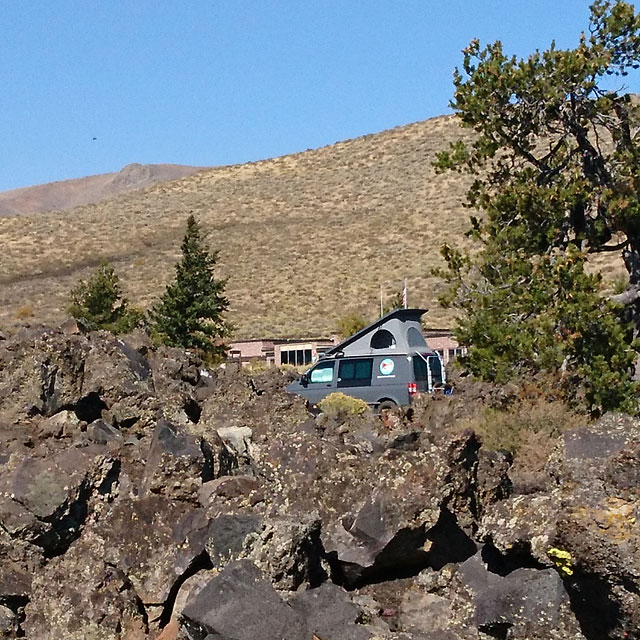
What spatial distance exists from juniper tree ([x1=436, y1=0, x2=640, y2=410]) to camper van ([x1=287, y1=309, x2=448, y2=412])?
7514mm

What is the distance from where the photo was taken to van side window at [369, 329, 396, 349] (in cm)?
2583

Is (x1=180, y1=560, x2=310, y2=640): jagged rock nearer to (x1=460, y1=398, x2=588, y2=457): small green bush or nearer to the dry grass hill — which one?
(x1=460, y1=398, x2=588, y2=457): small green bush

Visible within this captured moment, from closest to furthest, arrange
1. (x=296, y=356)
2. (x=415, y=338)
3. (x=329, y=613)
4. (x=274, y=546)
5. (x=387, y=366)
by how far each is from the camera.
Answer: (x=329, y=613) → (x=274, y=546) → (x=387, y=366) → (x=415, y=338) → (x=296, y=356)

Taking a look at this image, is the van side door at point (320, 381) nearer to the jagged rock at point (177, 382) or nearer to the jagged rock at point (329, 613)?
the jagged rock at point (177, 382)

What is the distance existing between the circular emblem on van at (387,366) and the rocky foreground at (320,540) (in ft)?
47.1

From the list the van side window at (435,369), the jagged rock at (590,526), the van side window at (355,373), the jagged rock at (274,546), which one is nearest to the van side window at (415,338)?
the van side window at (435,369)

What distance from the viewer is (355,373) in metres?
24.5

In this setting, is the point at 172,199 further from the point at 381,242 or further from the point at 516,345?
the point at 516,345

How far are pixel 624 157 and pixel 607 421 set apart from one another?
9728 millimetres

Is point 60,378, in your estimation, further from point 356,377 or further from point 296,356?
point 296,356

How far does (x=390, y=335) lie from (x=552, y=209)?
10.4 m

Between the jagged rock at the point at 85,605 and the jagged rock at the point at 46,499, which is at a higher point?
the jagged rock at the point at 46,499

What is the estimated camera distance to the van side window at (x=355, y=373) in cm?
2442

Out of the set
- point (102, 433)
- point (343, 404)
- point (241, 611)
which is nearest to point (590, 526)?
point (241, 611)
